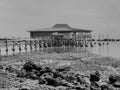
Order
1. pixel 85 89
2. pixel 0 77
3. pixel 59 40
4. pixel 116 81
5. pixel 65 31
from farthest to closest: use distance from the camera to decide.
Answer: pixel 65 31, pixel 59 40, pixel 0 77, pixel 116 81, pixel 85 89

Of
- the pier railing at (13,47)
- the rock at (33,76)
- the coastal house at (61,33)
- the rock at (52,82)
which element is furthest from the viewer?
the coastal house at (61,33)

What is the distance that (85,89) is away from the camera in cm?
1706

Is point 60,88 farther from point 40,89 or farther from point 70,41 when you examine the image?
point 70,41

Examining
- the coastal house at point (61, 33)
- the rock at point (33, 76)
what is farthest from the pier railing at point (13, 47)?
the rock at point (33, 76)

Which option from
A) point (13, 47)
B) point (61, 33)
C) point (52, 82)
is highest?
point (61, 33)

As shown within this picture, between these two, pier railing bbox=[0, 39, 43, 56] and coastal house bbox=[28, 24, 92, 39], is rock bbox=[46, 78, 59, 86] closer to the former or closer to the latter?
pier railing bbox=[0, 39, 43, 56]

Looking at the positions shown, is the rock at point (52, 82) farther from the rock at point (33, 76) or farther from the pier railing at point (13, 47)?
the pier railing at point (13, 47)

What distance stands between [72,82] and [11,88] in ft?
14.7

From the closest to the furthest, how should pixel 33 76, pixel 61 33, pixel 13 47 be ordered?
1. pixel 33 76
2. pixel 13 47
3. pixel 61 33

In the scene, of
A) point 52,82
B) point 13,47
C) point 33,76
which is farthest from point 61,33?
point 52,82

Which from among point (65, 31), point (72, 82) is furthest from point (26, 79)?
point (65, 31)

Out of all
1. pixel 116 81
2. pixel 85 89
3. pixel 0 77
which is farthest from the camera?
pixel 0 77

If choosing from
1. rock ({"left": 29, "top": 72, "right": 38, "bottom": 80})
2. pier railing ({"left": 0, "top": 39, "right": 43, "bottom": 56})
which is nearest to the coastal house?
pier railing ({"left": 0, "top": 39, "right": 43, "bottom": 56})

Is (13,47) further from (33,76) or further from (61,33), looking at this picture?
(61,33)
